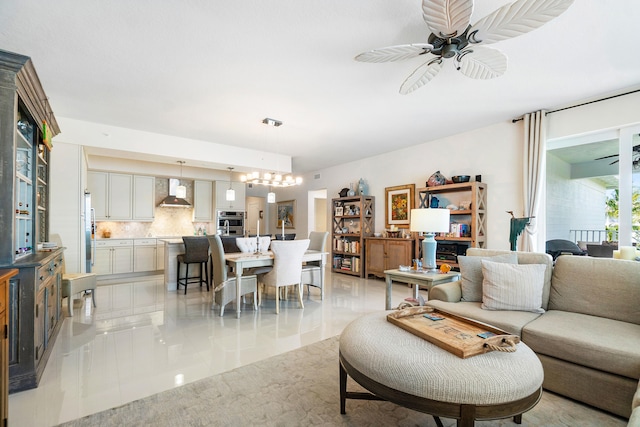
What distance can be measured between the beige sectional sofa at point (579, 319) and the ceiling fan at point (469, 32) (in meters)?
1.66

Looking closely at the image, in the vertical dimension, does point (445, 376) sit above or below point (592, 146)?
below

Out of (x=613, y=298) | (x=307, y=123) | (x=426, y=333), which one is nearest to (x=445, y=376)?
(x=426, y=333)

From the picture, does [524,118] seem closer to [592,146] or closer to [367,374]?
[592,146]

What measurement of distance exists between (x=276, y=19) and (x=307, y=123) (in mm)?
2277

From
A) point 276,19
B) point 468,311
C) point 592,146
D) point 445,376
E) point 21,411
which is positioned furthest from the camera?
point 592,146

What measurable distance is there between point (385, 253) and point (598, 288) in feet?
11.9

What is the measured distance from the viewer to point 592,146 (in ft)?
13.2

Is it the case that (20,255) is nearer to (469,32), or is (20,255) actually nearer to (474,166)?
(469,32)

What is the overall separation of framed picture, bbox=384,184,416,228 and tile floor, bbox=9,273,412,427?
1.68 m

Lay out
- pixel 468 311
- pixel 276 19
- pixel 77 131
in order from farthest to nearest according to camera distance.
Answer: pixel 77 131
pixel 468 311
pixel 276 19

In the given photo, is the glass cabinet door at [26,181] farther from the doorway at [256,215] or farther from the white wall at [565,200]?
the doorway at [256,215]

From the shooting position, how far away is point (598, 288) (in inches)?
91.7

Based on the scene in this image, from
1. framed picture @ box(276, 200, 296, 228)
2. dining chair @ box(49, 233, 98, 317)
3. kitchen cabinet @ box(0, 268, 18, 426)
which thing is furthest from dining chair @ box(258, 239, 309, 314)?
framed picture @ box(276, 200, 296, 228)

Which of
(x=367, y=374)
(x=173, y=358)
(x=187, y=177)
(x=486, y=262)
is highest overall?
(x=187, y=177)
